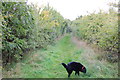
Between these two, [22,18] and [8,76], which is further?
[22,18]

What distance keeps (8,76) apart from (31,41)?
348 centimetres

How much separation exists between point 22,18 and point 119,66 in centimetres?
598

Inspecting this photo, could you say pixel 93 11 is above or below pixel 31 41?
above

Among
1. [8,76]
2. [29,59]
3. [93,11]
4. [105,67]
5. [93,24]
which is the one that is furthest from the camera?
[93,11]

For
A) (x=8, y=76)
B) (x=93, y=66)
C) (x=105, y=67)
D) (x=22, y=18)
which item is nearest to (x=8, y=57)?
(x=8, y=76)

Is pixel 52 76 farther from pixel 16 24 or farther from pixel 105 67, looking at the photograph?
pixel 16 24

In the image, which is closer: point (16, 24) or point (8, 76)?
point (8, 76)

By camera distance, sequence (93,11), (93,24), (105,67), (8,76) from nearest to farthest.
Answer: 1. (8,76)
2. (105,67)
3. (93,24)
4. (93,11)

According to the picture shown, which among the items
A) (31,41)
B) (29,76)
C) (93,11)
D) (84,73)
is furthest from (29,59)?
(93,11)

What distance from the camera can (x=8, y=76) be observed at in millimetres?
5918

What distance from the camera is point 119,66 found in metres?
6.74

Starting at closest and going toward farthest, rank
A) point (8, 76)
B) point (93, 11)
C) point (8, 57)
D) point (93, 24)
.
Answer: point (8, 76)
point (8, 57)
point (93, 24)
point (93, 11)

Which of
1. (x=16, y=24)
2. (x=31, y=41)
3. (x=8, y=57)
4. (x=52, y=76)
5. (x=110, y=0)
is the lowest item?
(x=52, y=76)

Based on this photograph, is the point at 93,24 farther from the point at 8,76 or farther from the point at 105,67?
the point at 8,76
